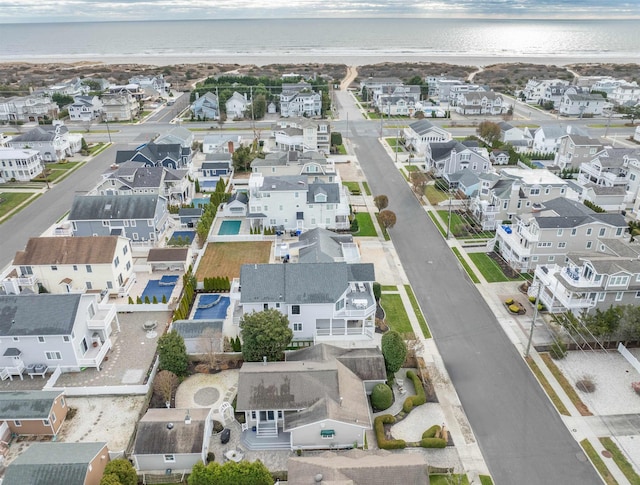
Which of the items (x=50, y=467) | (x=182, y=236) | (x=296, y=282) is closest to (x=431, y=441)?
(x=296, y=282)

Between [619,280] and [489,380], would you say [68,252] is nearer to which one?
[489,380]

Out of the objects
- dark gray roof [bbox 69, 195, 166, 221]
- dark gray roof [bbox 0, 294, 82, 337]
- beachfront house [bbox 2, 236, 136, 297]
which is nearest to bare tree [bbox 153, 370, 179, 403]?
dark gray roof [bbox 0, 294, 82, 337]

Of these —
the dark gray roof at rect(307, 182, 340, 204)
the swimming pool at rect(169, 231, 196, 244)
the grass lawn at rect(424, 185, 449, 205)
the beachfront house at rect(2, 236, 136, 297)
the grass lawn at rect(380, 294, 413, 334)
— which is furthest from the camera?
the grass lawn at rect(424, 185, 449, 205)

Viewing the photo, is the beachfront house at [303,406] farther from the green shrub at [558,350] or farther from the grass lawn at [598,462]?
the green shrub at [558,350]

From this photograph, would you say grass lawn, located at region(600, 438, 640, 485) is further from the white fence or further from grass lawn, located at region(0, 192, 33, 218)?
grass lawn, located at region(0, 192, 33, 218)

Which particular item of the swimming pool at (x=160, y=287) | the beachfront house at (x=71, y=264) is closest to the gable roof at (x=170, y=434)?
the swimming pool at (x=160, y=287)

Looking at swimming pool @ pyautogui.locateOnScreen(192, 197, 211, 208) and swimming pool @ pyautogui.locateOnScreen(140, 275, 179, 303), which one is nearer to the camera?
swimming pool @ pyautogui.locateOnScreen(140, 275, 179, 303)
